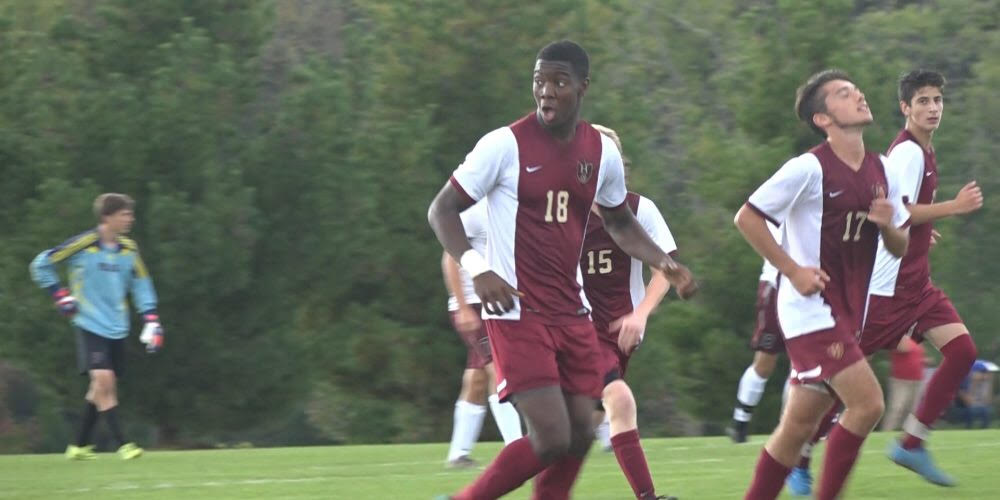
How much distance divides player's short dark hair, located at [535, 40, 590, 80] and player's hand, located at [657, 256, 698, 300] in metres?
0.83

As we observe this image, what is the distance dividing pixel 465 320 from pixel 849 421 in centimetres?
291

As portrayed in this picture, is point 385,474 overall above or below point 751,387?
below

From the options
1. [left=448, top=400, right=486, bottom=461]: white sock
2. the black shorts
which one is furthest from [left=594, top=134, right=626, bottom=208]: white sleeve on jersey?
the black shorts

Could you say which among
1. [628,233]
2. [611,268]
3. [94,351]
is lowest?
[94,351]

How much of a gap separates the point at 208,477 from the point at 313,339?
1202 cm

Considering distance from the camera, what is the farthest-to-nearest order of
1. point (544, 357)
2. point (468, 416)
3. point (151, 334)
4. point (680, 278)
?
point (151, 334) < point (468, 416) < point (680, 278) < point (544, 357)

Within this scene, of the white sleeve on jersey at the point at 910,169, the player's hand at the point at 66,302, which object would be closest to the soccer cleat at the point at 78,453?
the player's hand at the point at 66,302

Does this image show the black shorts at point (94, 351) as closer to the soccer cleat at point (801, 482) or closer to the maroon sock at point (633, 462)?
the soccer cleat at point (801, 482)

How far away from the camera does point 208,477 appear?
11250 millimetres

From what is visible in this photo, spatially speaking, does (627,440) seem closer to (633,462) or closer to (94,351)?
(633,462)

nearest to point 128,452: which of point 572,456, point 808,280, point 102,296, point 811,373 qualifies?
point 102,296

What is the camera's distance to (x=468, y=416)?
1127 cm

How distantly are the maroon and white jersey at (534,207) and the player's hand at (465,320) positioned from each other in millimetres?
2691

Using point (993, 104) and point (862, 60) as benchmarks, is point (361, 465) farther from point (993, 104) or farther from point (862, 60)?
point (993, 104)
